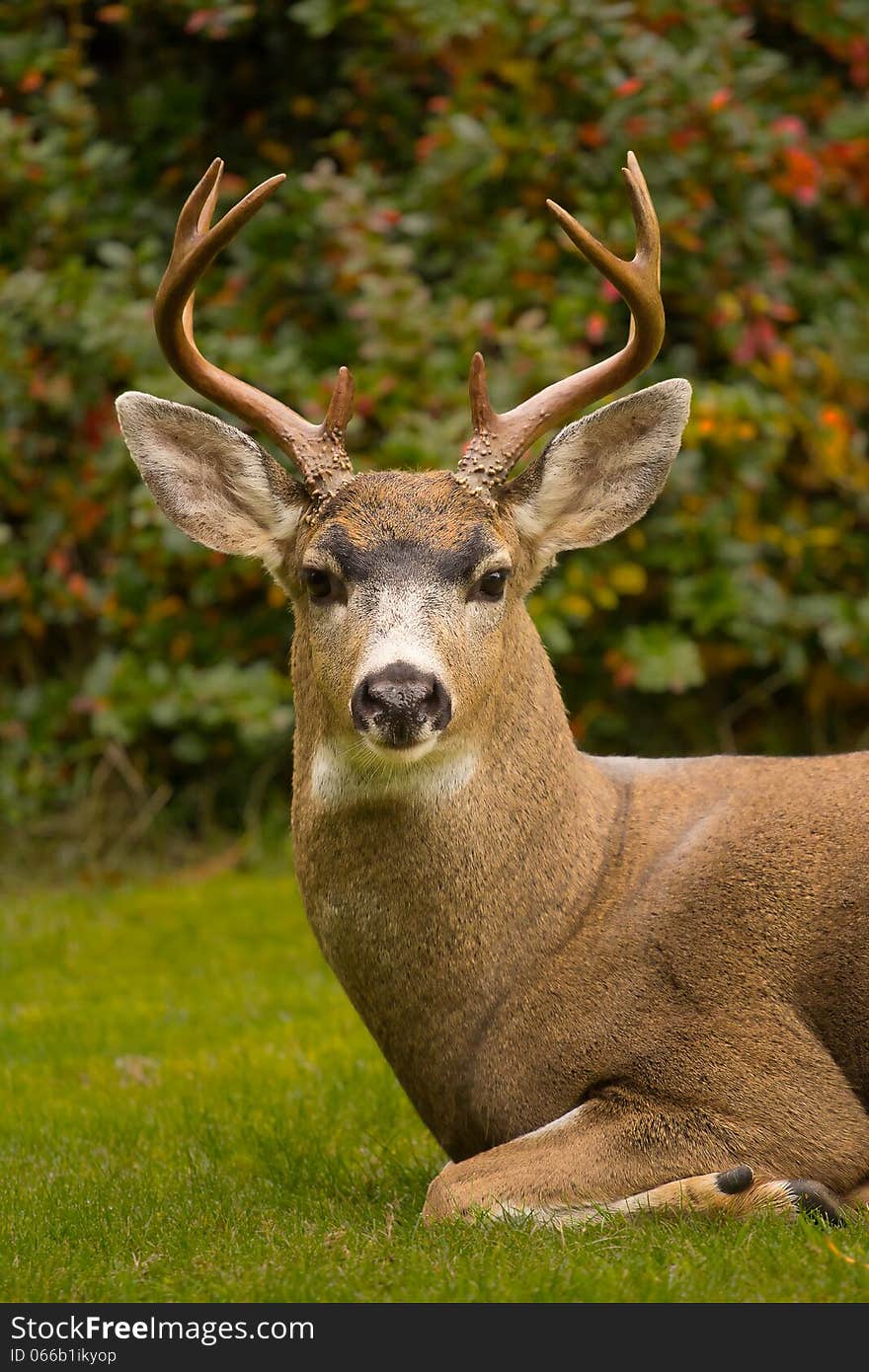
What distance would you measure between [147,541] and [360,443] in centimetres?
107

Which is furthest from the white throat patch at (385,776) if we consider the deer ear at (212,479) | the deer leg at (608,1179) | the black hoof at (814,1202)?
the black hoof at (814,1202)

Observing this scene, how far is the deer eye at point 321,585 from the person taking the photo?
179 inches

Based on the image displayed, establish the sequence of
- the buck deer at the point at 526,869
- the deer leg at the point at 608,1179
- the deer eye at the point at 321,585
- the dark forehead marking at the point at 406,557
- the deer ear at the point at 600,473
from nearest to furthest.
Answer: the deer leg at the point at 608,1179
the buck deer at the point at 526,869
the dark forehead marking at the point at 406,557
the deer eye at the point at 321,585
the deer ear at the point at 600,473

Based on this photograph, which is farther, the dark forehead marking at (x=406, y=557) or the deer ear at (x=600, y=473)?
the deer ear at (x=600, y=473)

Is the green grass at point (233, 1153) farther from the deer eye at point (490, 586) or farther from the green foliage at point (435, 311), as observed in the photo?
the deer eye at point (490, 586)

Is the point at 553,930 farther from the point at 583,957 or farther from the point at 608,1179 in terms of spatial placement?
the point at 608,1179

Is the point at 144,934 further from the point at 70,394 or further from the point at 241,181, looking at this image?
the point at 241,181

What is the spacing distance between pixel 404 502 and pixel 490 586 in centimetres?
28

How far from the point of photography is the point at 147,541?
344 inches

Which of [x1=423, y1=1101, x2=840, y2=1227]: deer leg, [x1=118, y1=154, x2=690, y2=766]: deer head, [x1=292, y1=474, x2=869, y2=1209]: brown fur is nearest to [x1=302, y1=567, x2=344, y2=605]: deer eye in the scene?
[x1=118, y1=154, x2=690, y2=766]: deer head

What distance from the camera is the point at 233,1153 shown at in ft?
17.5

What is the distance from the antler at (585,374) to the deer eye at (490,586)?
0.24 meters

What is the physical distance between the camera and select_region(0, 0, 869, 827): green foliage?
8.63m
